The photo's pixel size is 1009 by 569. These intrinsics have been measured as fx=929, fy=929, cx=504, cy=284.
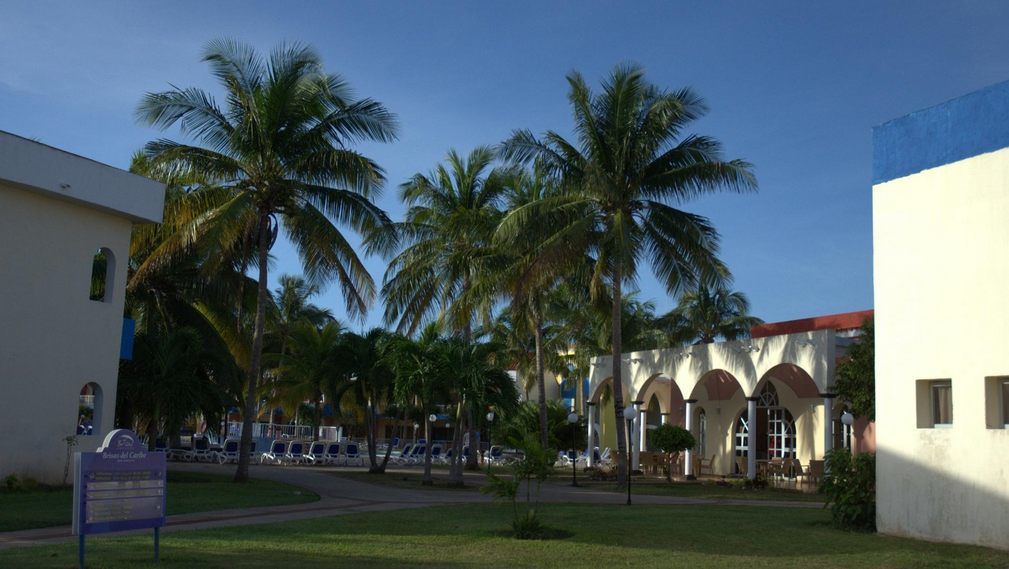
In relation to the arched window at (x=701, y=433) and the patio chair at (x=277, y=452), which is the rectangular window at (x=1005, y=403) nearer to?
the arched window at (x=701, y=433)

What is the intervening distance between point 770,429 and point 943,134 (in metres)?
20.4

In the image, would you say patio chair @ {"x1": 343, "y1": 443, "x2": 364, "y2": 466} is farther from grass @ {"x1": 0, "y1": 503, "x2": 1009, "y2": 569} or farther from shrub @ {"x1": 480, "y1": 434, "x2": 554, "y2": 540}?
shrub @ {"x1": 480, "y1": 434, "x2": 554, "y2": 540}

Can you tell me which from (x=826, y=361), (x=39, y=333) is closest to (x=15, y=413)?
(x=39, y=333)

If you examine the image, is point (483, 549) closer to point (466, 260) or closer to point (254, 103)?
point (254, 103)

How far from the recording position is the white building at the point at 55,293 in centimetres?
1772

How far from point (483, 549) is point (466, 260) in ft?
61.5

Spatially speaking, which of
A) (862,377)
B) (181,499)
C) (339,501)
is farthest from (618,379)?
(181,499)

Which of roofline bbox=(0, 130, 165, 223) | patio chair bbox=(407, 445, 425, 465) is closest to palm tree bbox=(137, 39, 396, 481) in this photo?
roofline bbox=(0, 130, 165, 223)

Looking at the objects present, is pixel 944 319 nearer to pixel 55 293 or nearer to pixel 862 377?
pixel 862 377

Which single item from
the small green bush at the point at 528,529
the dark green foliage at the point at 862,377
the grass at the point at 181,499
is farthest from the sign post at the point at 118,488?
the dark green foliage at the point at 862,377

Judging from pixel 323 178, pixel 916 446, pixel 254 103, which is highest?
pixel 254 103

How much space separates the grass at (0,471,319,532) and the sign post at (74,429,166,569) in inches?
146

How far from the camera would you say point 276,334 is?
159 feet

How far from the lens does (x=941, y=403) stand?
496 inches
